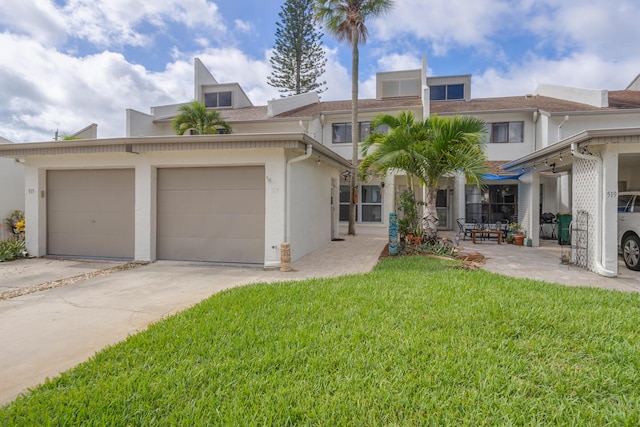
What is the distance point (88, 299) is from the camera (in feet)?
19.1

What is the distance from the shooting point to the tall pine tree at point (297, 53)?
28.1 metres

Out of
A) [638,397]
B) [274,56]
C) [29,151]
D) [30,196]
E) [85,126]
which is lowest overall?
[638,397]

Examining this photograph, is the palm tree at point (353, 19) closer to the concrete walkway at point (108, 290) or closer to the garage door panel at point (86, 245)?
the concrete walkway at point (108, 290)

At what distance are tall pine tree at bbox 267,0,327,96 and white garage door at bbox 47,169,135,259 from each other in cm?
2112

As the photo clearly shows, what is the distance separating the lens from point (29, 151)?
9422 millimetres

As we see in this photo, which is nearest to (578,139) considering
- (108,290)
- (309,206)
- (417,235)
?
(417,235)

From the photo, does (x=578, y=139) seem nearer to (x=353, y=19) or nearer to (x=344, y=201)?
(x=353, y=19)

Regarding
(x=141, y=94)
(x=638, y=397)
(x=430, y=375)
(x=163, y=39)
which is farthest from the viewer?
(x=141, y=94)

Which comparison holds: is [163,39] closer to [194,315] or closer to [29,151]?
[29,151]

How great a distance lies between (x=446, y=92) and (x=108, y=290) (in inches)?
798

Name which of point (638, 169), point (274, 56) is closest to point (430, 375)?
point (638, 169)

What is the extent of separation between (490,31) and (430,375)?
14.5 metres

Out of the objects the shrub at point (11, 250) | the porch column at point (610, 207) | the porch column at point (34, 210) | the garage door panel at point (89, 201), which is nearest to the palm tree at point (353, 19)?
the porch column at point (610, 207)

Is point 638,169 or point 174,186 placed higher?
point 638,169
